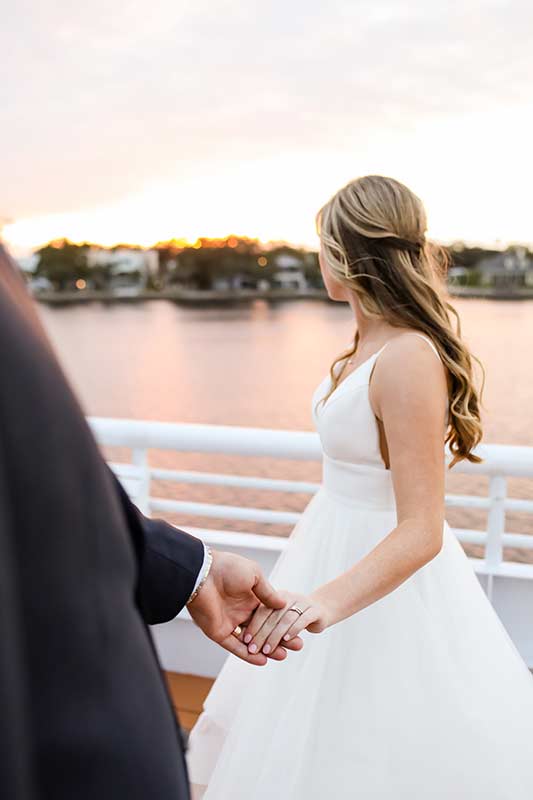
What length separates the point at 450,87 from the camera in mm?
24391

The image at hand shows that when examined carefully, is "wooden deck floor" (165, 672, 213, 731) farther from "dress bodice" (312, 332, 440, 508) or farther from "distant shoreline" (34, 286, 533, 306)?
"distant shoreline" (34, 286, 533, 306)

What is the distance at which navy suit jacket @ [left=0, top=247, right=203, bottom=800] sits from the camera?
1.32ft

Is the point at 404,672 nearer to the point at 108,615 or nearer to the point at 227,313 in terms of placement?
the point at 108,615

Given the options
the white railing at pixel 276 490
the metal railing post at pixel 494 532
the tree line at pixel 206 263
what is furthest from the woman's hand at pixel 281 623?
the tree line at pixel 206 263

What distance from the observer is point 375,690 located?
1461mm

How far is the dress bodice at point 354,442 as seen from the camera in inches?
56.2

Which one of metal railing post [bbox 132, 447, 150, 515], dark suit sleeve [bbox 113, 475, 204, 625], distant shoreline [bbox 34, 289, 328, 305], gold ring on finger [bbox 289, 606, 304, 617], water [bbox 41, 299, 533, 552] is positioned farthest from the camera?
distant shoreline [bbox 34, 289, 328, 305]

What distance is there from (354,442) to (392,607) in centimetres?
36

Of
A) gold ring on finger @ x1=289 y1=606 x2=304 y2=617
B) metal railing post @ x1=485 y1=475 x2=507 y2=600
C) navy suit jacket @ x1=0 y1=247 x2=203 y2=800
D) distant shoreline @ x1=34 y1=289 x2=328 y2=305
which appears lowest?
distant shoreline @ x1=34 y1=289 x2=328 y2=305

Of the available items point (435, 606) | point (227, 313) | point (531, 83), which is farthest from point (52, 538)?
point (227, 313)

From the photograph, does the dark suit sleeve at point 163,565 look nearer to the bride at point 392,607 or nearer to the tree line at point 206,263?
the bride at point 392,607

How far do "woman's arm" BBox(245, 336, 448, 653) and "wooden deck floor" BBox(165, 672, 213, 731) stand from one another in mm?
1421

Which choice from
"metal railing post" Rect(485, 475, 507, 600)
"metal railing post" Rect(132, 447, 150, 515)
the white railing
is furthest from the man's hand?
"metal railing post" Rect(132, 447, 150, 515)

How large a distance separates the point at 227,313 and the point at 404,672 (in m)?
60.7
